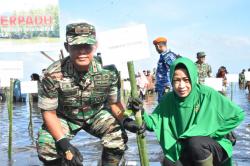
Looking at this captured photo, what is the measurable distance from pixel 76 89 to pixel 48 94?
24 cm

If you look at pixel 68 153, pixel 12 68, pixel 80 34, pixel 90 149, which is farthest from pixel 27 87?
pixel 68 153

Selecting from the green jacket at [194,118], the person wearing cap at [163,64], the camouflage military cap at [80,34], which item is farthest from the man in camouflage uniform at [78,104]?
the person wearing cap at [163,64]

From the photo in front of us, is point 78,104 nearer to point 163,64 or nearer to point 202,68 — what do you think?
point 163,64

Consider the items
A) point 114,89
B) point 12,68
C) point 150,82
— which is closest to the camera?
point 114,89

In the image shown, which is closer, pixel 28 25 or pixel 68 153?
pixel 68 153

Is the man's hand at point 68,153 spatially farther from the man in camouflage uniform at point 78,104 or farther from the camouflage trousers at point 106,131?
the camouflage trousers at point 106,131

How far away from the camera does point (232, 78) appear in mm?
18125

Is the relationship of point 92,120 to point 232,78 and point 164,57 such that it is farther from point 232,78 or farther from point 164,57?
point 232,78

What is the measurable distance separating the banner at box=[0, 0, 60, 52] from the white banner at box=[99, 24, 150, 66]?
72.0 inches

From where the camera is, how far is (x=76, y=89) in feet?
13.9

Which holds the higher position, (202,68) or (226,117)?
(202,68)

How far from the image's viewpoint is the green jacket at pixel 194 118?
398 centimetres

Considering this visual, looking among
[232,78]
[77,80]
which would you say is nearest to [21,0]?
[77,80]

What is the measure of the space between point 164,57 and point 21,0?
9.57 ft
